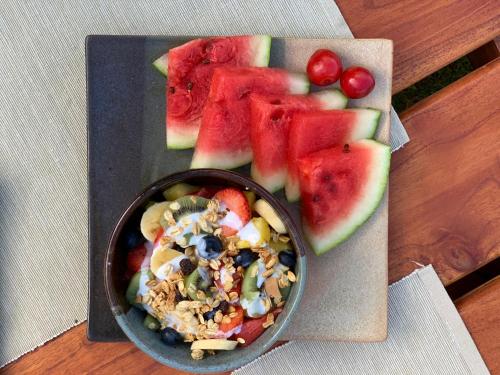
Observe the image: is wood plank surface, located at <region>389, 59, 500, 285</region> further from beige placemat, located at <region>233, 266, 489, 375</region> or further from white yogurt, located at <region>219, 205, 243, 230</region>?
white yogurt, located at <region>219, 205, 243, 230</region>

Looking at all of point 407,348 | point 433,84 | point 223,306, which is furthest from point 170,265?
point 433,84

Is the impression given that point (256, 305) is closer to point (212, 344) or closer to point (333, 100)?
point (212, 344)

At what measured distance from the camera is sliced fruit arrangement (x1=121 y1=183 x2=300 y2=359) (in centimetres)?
96

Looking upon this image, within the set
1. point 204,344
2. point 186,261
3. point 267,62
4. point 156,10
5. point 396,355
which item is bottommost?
point 396,355

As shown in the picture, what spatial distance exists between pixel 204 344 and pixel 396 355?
18.2 inches

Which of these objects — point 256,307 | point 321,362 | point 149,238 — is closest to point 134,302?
point 149,238

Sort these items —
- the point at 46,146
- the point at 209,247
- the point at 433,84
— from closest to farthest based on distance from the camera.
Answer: the point at 209,247, the point at 46,146, the point at 433,84

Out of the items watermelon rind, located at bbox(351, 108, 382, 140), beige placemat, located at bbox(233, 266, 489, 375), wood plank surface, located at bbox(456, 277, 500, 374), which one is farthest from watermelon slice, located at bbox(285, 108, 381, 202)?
wood plank surface, located at bbox(456, 277, 500, 374)

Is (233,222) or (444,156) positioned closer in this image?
(233,222)

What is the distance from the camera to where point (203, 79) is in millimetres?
1105

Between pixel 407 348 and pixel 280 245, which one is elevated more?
pixel 280 245

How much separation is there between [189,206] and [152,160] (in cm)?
18

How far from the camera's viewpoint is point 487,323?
3.87 ft

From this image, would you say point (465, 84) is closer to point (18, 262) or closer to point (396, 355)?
point (396, 355)
